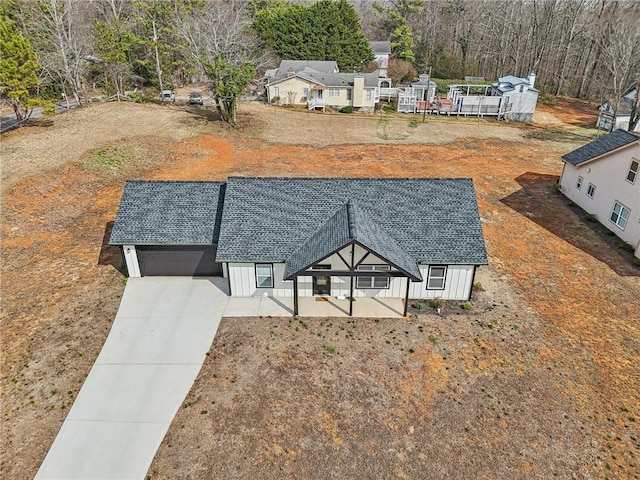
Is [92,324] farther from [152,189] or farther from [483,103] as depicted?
[483,103]

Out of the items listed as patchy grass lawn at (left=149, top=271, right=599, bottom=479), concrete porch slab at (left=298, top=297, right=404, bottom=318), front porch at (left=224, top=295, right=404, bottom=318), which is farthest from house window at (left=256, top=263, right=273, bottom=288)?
patchy grass lawn at (left=149, top=271, right=599, bottom=479)

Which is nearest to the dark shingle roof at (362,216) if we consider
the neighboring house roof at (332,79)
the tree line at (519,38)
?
the neighboring house roof at (332,79)

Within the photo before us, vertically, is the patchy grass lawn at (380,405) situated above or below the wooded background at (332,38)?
below

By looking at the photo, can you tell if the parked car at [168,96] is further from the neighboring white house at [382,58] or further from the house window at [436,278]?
the house window at [436,278]

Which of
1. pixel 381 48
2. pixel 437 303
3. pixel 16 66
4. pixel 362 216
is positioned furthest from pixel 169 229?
pixel 381 48

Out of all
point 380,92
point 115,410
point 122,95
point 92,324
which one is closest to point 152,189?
point 92,324

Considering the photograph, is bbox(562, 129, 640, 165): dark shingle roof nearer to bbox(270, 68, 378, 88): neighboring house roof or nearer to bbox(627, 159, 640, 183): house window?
bbox(627, 159, 640, 183): house window
